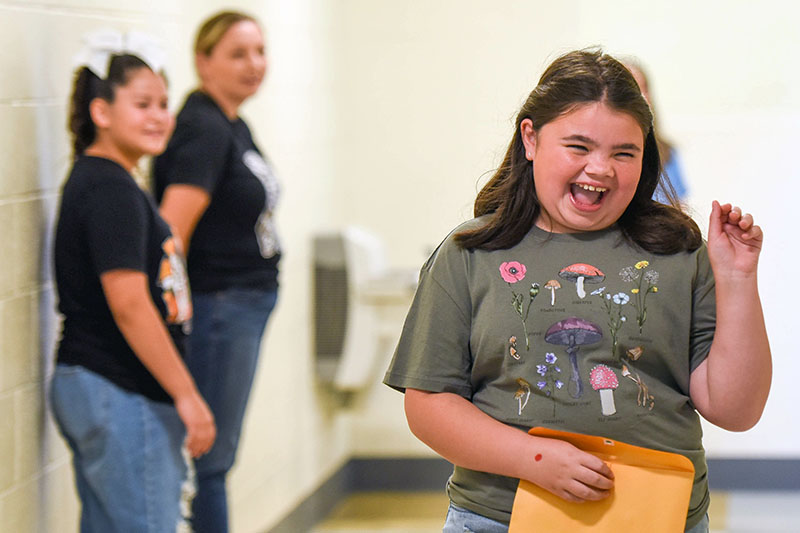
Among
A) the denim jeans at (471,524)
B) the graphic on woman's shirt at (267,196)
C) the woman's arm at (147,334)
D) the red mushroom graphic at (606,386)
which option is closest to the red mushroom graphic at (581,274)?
the red mushroom graphic at (606,386)

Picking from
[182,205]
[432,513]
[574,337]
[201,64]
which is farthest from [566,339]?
[432,513]

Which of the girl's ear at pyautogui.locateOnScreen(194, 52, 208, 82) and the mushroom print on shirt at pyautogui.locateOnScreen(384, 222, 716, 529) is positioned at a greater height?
the girl's ear at pyautogui.locateOnScreen(194, 52, 208, 82)

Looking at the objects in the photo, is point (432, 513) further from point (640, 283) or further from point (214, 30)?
point (640, 283)

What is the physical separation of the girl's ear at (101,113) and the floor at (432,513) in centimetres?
231

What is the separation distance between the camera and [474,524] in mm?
1298

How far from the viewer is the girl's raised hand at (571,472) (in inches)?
47.3

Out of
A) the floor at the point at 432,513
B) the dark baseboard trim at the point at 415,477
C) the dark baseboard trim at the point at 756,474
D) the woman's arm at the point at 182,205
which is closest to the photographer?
the woman's arm at the point at 182,205

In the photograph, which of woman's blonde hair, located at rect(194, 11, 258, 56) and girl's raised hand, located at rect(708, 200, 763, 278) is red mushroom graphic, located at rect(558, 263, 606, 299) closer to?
girl's raised hand, located at rect(708, 200, 763, 278)

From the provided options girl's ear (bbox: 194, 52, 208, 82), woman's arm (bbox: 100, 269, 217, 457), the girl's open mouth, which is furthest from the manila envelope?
girl's ear (bbox: 194, 52, 208, 82)

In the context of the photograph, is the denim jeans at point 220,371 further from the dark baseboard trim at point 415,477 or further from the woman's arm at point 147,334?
the dark baseboard trim at point 415,477

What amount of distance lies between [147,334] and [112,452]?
9.0 inches

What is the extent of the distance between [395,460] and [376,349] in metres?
0.58

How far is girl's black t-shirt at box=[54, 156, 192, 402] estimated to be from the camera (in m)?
1.95

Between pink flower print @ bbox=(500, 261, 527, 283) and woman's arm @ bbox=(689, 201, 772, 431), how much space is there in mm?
224
